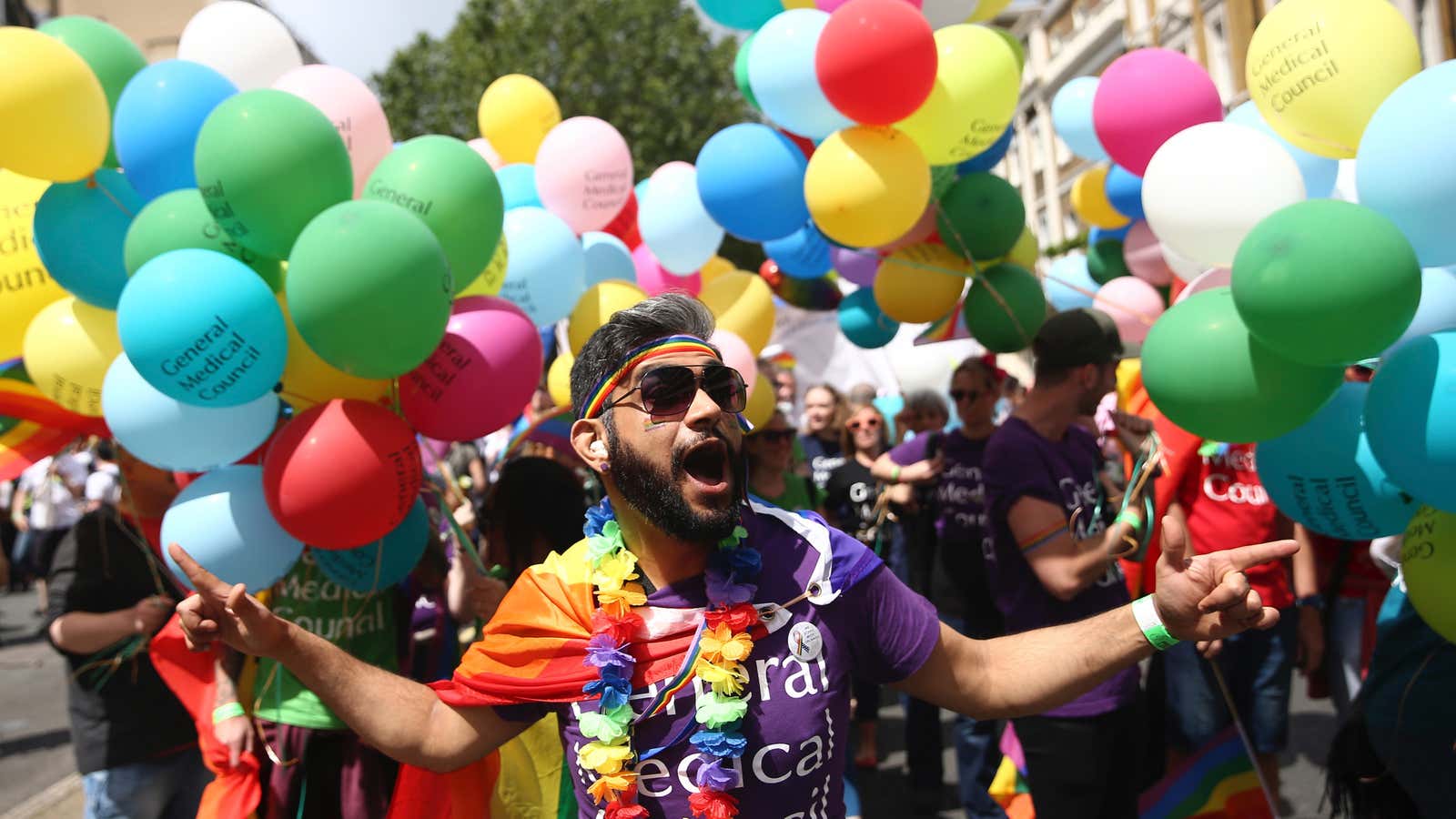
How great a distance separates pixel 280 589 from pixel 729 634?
1.95m

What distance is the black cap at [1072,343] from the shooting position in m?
3.46

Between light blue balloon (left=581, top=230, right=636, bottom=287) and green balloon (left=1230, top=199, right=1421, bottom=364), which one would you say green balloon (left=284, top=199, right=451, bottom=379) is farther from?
green balloon (left=1230, top=199, right=1421, bottom=364)

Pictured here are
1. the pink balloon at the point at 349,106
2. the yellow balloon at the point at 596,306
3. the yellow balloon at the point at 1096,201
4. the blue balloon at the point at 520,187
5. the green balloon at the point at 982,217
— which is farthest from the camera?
the yellow balloon at the point at 1096,201

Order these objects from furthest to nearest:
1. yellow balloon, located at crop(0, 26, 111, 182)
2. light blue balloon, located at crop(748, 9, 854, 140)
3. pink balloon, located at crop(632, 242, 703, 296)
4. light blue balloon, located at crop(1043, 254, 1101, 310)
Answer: light blue balloon, located at crop(1043, 254, 1101, 310)
pink balloon, located at crop(632, 242, 703, 296)
light blue balloon, located at crop(748, 9, 854, 140)
yellow balloon, located at crop(0, 26, 111, 182)

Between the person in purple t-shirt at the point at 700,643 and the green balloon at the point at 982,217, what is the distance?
2262 millimetres

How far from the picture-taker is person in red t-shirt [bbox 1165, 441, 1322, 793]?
4117 mm

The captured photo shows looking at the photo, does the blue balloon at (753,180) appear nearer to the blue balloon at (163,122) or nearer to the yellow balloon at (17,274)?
the blue balloon at (163,122)

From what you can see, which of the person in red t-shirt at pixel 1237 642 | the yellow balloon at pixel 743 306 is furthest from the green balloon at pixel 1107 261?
the yellow balloon at pixel 743 306

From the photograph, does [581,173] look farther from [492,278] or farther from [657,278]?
[492,278]

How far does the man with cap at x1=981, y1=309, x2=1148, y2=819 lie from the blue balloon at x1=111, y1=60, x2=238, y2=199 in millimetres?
2527

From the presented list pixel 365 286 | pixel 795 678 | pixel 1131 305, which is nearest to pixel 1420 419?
pixel 795 678

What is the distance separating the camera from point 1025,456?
3.39 metres

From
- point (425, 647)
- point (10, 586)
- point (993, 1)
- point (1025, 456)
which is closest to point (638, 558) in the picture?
point (1025, 456)

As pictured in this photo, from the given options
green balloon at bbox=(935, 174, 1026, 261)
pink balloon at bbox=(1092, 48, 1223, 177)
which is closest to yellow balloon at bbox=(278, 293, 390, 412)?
green balloon at bbox=(935, 174, 1026, 261)
